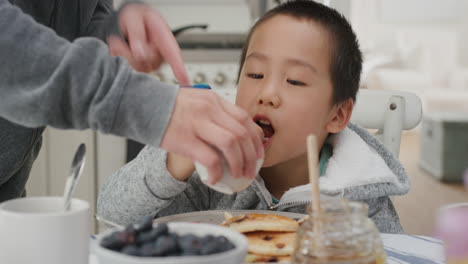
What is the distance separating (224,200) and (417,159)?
5.26 metres

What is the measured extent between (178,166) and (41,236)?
0.45 metres

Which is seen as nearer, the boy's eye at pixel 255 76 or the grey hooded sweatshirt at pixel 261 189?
the grey hooded sweatshirt at pixel 261 189

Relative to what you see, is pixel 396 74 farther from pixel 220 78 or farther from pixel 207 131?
pixel 207 131

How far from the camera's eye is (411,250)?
894mm

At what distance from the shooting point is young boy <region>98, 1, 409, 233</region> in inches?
47.9

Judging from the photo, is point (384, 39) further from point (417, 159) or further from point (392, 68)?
point (417, 159)

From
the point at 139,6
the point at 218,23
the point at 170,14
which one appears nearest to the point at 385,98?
the point at 139,6

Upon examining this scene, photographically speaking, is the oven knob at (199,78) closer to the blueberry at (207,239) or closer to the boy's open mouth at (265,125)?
the boy's open mouth at (265,125)

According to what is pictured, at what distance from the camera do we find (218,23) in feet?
8.27

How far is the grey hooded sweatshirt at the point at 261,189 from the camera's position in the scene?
1078 millimetres

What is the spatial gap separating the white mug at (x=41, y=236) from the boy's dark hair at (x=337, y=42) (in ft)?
2.69

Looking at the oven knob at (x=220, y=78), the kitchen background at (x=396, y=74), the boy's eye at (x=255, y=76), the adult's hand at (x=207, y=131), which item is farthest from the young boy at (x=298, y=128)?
the oven knob at (x=220, y=78)

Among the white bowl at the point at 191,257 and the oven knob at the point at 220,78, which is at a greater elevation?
the oven knob at the point at 220,78

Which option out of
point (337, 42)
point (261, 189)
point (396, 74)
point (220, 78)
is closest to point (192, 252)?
point (261, 189)
